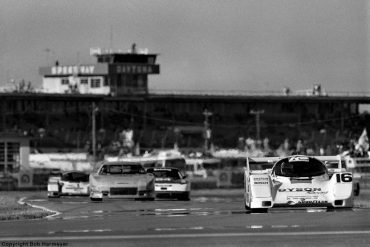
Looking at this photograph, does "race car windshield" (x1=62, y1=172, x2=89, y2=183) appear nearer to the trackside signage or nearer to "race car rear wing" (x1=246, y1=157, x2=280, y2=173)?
"race car rear wing" (x1=246, y1=157, x2=280, y2=173)

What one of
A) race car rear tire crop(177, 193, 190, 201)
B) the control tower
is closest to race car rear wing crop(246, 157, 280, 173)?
race car rear tire crop(177, 193, 190, 201)

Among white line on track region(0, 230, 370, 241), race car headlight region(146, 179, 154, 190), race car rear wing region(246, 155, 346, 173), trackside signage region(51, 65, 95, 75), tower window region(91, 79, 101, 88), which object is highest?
trackside signage region(51, 65, 95, 75)

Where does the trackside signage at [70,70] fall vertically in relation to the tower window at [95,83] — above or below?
above

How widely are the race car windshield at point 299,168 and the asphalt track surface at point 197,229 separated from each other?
109 centimetres

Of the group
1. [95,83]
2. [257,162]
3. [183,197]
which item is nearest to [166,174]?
[183,197]

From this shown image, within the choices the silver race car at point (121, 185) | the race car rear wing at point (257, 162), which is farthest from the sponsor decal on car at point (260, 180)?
the silver race car at point (121, 185)

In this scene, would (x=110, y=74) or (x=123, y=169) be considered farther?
(x=110, y=74)

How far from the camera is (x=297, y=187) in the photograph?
24.8 m

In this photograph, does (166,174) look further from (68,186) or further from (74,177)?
(74,177)

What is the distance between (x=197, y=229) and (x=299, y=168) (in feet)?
21.0

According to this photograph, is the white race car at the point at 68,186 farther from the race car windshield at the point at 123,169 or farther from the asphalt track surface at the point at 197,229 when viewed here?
the asphalt track surface at the point at 197,229

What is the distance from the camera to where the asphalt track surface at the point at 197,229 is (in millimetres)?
17016

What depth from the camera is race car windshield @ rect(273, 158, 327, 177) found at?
82.7 feet

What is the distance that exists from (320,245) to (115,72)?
166 metres
